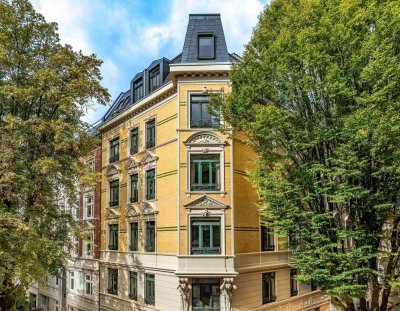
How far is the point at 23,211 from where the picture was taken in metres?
17.2

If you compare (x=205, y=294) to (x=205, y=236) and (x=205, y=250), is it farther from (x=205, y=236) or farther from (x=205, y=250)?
(x=205, y=236)

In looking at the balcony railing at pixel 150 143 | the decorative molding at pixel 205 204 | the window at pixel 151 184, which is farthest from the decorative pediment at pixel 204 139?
the window at pixel 151 184

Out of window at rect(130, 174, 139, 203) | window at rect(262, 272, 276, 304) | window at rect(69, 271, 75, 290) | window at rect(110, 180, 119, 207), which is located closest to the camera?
window at rect(262, 272, 276, 304)

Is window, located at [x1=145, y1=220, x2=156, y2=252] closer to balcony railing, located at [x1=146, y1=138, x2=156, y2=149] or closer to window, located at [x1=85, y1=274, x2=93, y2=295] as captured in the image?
balcony railing, located at [x1=146, y1=138, x2=156, y2=149]

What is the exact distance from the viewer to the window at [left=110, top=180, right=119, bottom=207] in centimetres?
2345

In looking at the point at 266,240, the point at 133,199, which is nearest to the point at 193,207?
the point at 266,240

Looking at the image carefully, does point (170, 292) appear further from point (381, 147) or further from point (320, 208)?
point (381, 147)

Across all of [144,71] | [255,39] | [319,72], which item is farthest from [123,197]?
[319,72]

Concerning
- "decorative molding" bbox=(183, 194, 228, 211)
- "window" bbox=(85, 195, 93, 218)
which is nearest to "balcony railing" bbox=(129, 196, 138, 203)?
"decorative molding" bbox=(183, 194, 228, 211)

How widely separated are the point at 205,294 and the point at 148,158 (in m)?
8.14

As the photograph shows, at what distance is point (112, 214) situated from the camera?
23.3m

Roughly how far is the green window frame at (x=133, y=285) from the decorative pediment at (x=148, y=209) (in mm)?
3827

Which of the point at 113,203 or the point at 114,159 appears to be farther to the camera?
the point at 114,159

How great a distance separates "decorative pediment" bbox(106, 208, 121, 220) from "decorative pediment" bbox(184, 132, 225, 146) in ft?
27.2
